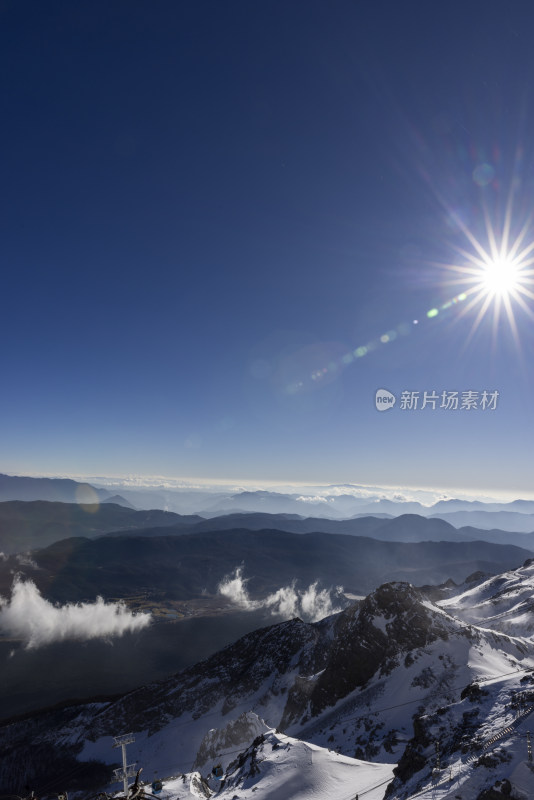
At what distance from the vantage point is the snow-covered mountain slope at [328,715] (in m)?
37.1

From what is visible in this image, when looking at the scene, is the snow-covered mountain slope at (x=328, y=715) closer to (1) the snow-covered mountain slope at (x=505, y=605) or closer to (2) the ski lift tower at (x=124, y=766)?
(1) the snow-covered mountain slope at (x=505, y=605)

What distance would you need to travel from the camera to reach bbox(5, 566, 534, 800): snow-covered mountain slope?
122ft

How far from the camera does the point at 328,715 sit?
8606cm

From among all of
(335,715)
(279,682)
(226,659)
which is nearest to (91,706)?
(226,659)

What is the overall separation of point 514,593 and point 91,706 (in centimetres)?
17370

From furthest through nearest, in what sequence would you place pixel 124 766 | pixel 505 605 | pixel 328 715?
pixel 505 605 < pixel 328 715 < pixel 124 766

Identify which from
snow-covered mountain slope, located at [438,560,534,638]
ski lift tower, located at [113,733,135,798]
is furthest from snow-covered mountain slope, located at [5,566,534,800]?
ski lift tower, located at [113,733,135,798]

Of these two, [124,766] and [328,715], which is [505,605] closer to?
[328,715]

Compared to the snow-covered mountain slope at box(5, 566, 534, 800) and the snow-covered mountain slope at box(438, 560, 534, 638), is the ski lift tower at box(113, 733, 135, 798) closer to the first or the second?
the snow-covered mountain slope at box(5, 566, 534, 800)

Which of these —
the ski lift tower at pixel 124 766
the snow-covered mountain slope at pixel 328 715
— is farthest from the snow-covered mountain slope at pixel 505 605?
the ski lift tower at pixel 124 766

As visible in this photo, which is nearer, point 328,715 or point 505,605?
point 328,715

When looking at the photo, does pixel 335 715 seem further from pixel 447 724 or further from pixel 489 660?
pixel 447 724

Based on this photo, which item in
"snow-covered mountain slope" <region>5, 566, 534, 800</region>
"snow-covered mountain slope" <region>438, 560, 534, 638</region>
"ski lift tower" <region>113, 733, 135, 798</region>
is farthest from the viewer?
"snow-covered mountain slope" <region>438, 560, 534, 638</region>

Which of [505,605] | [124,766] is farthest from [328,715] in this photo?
[124,766]
